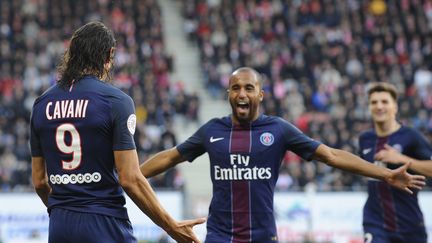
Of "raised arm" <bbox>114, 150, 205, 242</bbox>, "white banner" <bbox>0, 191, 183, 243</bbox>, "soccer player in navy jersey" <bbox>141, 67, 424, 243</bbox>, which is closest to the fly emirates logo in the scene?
"soccer player in navy jersey" <bbox>141, 67, 424, 243</bbox>

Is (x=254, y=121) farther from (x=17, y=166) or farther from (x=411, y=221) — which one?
(x=17, y=166)

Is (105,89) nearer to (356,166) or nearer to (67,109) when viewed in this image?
(67,109)

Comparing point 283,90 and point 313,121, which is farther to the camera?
point 283,90

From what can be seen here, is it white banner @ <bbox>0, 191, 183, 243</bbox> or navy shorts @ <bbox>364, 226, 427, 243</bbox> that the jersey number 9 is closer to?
navy shorts @ <bbox>364, 226, 427, 243</bbox>

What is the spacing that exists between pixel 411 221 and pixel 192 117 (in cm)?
1417

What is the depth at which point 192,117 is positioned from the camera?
2220 centimetres

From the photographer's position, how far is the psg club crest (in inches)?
278

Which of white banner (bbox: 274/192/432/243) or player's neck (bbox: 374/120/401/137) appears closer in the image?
player's neck (bbox: 374/120/401/137)

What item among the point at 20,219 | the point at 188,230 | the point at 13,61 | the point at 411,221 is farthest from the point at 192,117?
the point at 188,230

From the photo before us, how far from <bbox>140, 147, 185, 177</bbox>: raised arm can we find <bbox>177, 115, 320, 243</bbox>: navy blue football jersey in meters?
0.28

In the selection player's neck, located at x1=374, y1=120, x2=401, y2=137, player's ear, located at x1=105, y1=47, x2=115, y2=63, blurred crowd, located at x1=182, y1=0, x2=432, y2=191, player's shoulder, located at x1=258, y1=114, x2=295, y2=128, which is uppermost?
blurred crowd, located at x1=182, y1=0, x2=432, y2=191

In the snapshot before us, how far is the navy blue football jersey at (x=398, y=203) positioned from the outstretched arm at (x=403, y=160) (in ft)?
1.12

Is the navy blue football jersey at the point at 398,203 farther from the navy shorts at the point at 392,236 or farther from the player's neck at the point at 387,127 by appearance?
the player's neck at the point at 387,127

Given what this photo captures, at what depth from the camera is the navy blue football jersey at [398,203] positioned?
27.2 ft
